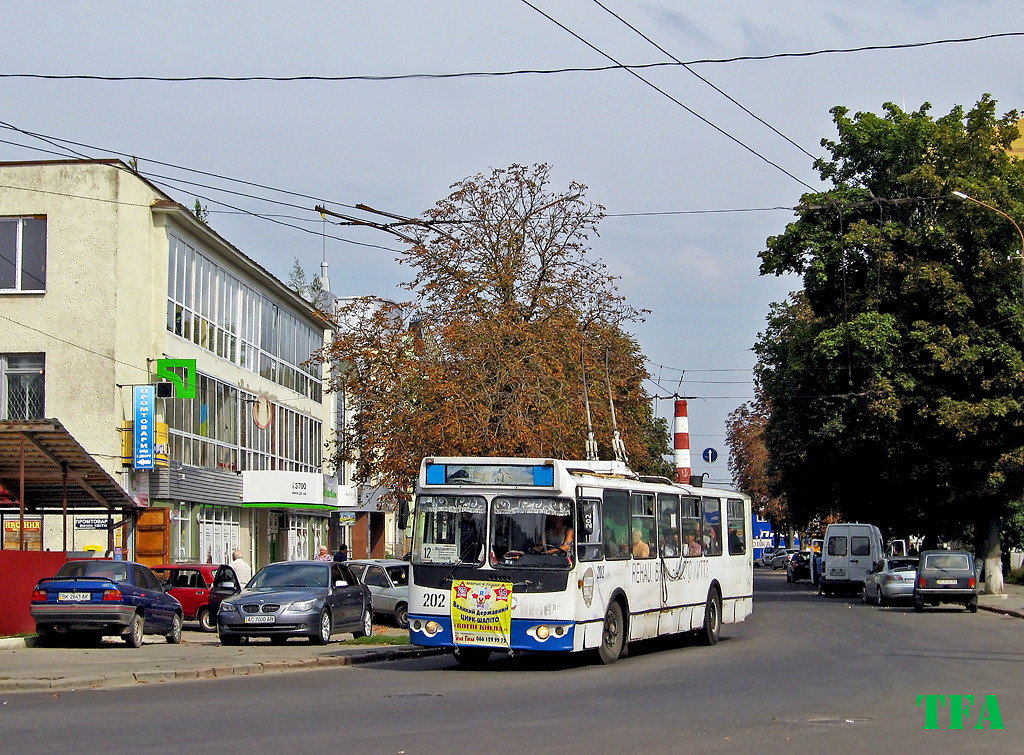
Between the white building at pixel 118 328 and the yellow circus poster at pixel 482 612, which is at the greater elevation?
the white building at pixel 118 328

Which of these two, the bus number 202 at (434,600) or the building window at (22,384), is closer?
the bus number 202 at (434,600)

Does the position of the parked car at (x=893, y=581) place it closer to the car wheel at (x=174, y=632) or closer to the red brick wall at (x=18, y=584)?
the car wheel at (x=174, y=632)

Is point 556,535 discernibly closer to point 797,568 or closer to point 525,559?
point 525,559

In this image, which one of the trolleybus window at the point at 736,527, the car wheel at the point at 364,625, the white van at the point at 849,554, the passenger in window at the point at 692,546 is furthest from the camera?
the white van at the point at 849,554

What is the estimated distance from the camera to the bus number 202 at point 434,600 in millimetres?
17734

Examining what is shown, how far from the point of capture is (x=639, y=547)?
1988 centimetres

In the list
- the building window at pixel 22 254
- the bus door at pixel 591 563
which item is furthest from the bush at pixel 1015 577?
the bus door at pixel 591 563

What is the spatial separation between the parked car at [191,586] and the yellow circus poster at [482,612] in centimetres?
1422

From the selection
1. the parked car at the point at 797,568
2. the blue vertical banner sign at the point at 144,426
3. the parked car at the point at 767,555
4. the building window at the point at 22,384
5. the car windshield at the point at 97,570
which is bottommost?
the parked car at the point at 767,555

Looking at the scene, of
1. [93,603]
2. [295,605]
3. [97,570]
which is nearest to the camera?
[93,603]

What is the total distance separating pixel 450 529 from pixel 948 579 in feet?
71.5

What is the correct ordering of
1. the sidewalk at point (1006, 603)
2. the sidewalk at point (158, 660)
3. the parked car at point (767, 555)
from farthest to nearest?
the parked car at point (767, 555) → the sidewalk at point (1006, 603) → the sidewalk at point (158, 660)

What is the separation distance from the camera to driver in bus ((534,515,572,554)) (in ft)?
57.8

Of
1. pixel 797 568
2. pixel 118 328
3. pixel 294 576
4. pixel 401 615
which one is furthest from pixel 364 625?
pixel 797 568
